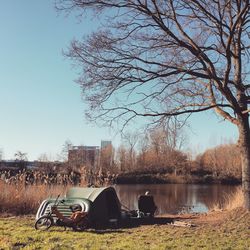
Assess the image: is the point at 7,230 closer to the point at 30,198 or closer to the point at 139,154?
the point at 30,198

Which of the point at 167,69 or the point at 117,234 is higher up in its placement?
the point at 167,69

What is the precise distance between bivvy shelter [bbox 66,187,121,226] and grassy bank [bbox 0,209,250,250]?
2.79 feet

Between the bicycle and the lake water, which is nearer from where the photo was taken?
the bicycle

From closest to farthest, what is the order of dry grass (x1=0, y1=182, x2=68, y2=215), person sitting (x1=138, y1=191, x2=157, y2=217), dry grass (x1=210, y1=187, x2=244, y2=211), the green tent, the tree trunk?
the green tent → the tree trunk → person sitting (x1=138, y1=191, x2=157, y2=217) → dry grass (x1=0, y1=182, x2=68, y2=215) → dry grass (x1=210, y1=187, x2=244, y2=211)

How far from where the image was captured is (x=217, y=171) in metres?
49.6

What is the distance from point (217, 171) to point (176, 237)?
143 ft

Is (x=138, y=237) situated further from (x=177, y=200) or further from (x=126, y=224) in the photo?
(x=177, y=200)

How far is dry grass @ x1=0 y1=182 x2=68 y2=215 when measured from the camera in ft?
39.1

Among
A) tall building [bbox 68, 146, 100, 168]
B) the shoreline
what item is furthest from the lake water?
tall building [bbox 68, 146, 100, 168]

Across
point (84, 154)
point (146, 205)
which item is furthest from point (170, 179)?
point (146, 205)

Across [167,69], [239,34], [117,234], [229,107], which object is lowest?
[117,234]

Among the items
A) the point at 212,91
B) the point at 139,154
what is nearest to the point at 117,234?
the point at 212,91

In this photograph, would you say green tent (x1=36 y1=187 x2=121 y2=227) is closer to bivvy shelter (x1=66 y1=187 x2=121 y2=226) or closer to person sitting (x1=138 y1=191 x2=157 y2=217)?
bivvy shelter (x1=66 y1=187 x2=121 y2=226)

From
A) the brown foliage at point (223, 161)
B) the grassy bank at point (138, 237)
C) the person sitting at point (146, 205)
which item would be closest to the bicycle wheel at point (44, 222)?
the grassy bank at point (138, 237)
